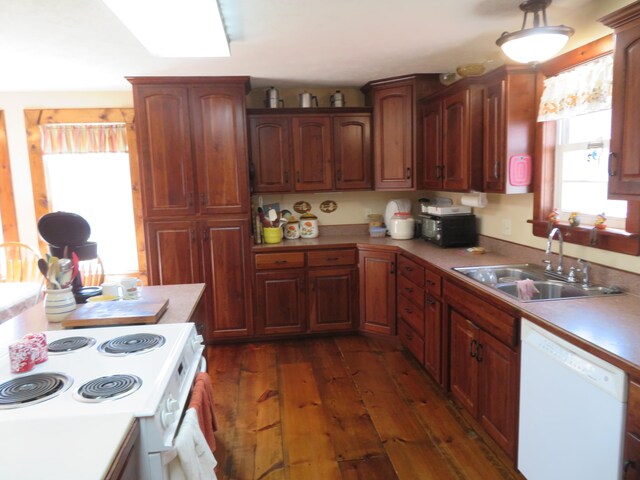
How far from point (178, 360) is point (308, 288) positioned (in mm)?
2405

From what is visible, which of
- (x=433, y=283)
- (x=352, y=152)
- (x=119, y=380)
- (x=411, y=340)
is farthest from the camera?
(x=352, y=152)

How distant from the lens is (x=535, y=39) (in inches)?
82.0

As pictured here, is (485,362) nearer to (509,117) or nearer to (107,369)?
(509,117)

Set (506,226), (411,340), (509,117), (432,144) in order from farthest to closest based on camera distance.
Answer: (432,144) < (411,340) < (506,226) < (509,117)

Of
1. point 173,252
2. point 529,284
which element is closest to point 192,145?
point 173,252

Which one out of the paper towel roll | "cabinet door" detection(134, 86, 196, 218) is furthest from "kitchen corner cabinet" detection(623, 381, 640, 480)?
"cabinet door" detection(134, 86, 196, 218)

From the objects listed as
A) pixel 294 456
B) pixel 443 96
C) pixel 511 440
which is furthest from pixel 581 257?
pixel 294 456

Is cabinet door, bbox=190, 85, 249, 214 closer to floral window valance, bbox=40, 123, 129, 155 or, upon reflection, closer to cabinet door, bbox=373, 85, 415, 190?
floral window valance, bbox=40, 123, 129, 155

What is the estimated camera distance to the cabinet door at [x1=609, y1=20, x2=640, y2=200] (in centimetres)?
169

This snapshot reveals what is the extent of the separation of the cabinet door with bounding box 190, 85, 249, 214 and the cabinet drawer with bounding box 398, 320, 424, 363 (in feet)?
5.24

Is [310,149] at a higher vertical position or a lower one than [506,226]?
higher

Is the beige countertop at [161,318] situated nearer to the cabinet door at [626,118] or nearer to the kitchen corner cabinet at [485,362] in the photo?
the kitchen corner cabinet at [485,362]

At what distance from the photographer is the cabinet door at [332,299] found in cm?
390

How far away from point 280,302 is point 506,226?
1.90 m
